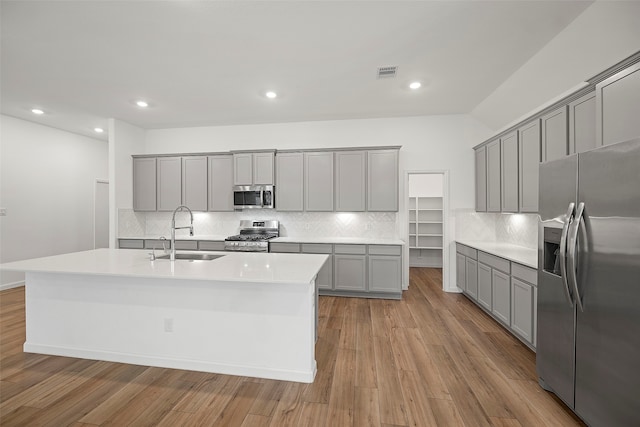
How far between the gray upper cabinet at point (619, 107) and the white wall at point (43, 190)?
26.0 ft

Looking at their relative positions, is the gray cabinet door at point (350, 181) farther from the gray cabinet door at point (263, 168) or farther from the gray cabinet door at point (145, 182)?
the gray cabinet door at point (145, 182)

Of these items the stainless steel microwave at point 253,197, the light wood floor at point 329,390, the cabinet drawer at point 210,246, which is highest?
the stainless steel microwave at point 253,197

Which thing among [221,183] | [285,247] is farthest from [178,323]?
[221,183]

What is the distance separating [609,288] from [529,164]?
211 cm

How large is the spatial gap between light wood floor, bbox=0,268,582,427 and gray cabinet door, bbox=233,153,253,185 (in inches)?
122

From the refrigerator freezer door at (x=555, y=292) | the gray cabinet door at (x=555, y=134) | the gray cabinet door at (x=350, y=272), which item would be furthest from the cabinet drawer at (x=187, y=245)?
the gray cabinet door at (x=555, y=134)

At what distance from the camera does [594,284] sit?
169 centimetres

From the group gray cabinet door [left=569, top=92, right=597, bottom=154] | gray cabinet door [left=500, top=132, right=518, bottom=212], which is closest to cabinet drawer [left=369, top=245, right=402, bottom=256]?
gray cabinet door [left=500, top=132, right=518, bottom=212]

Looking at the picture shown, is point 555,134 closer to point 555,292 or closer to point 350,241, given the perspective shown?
point 555,292

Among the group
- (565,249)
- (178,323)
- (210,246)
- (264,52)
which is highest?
(264,52)

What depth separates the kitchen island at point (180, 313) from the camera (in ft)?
7.57

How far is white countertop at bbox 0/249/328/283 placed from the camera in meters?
2.11

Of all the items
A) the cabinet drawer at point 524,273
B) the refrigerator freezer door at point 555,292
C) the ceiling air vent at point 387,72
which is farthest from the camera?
the ceiling air vent at point 387,72

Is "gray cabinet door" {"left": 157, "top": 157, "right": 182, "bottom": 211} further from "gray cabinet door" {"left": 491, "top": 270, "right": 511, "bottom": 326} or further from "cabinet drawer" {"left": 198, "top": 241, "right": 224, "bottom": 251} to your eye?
"gray cabinet door" {"left": 491, "top": 270, "right": 511, "bottom": 326}
